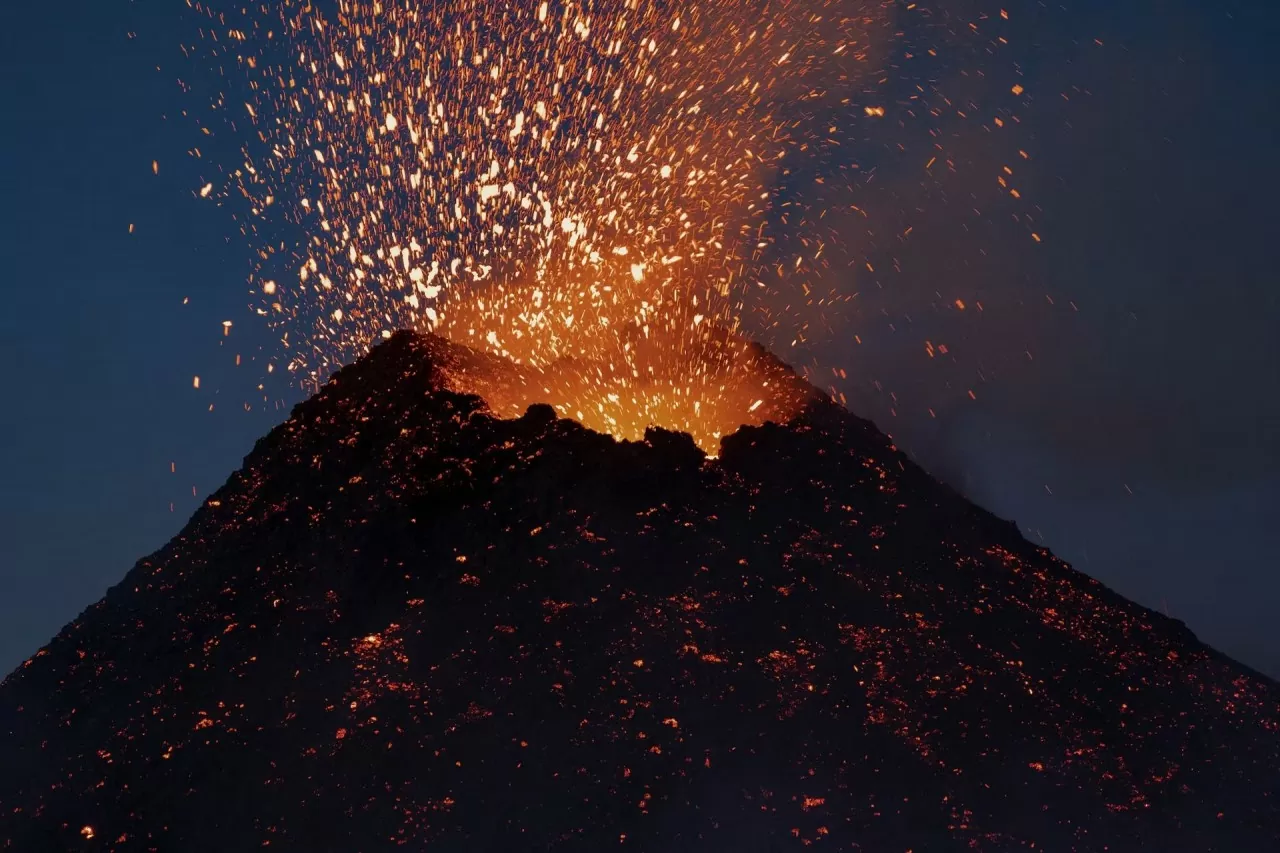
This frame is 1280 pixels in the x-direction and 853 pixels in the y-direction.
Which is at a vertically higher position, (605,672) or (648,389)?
(648,389)

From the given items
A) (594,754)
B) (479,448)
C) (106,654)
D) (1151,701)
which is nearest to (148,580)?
(106,654)

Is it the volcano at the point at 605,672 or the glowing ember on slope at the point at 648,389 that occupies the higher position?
the glowing ember on slope at the point at 648,389

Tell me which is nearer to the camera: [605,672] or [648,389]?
[605,672]

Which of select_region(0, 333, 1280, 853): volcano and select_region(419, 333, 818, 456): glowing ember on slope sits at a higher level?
select_region(419, 333, 818, 456): glowing ember on slope

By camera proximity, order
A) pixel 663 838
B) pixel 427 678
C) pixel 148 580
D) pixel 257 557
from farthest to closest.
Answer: pixel 148 580 < pixel 257 557 < pixel 427 678 < pixel 663 838

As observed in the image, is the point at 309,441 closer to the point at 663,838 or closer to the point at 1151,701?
the point at 663,838

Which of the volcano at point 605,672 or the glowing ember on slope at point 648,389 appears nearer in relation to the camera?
the volcano at point 605,672

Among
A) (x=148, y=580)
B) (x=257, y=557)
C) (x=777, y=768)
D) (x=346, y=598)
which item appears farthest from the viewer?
(x=148, y=580)

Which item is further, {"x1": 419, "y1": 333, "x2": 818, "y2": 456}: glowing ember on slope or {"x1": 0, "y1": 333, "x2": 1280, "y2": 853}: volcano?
{"x1": 419, "y1": 333, "x2": 818, "y2": 456}: glowing ember on slope
